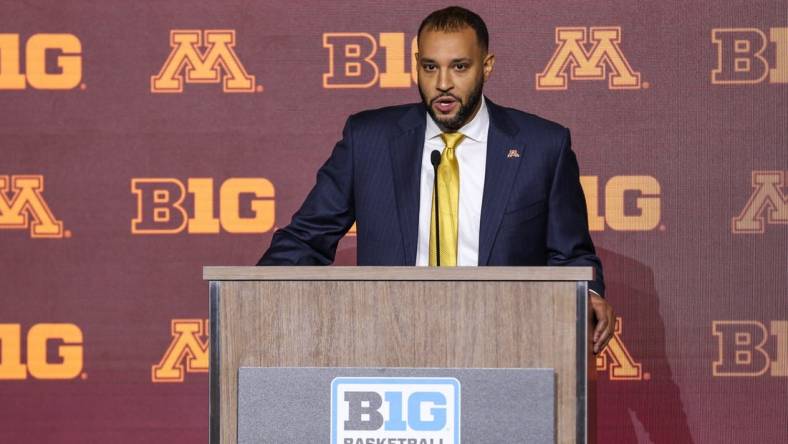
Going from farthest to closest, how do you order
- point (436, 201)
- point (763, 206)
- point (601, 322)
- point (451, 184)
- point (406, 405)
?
1. point (763, 206)
2. point (451, 184)
3. point (436, 201)
4. point (601, 322)
5. point (406, 405)

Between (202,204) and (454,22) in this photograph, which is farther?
(202,204)

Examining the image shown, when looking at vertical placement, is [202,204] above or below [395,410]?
above

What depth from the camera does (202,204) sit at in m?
3.68

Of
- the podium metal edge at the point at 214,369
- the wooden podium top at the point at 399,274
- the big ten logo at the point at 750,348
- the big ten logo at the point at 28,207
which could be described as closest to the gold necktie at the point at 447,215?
the wooden podium top at the point at 399,274

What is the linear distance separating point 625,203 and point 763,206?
0.46m

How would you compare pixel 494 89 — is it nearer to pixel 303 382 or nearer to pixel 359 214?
pixel 359 214

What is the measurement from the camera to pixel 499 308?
1885 millimetres

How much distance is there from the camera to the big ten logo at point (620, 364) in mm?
3648

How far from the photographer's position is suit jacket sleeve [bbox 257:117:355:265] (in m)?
2.54

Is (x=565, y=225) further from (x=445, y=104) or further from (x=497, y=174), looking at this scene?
(x=445, y=104)

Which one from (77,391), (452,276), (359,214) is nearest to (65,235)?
(77,391)

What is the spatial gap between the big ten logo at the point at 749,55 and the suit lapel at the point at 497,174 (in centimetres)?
133

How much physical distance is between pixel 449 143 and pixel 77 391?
1835 mm

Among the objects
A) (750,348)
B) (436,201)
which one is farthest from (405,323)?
(750,348)
